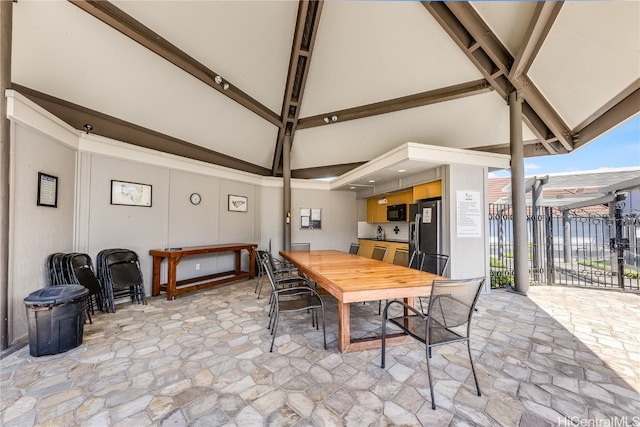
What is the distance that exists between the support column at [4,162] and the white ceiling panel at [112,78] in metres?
0.72

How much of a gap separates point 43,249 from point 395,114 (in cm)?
618

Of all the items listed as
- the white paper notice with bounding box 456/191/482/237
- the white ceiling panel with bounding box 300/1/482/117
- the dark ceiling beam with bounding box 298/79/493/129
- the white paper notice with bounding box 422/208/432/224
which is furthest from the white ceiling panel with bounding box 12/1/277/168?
the white paper notice with bounding box 456/191/482/237

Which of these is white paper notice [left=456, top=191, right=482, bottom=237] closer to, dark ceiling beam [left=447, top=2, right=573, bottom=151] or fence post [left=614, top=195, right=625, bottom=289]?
dark ceiling beam [left=447, top=2, right=573, bottom=151]

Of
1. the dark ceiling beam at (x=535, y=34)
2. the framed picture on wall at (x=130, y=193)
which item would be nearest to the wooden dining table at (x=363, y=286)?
the framed picture on wall at (x=130, y=193)

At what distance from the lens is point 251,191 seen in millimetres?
6762

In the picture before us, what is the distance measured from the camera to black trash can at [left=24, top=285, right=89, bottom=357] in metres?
2.41

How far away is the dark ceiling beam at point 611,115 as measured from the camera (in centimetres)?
365

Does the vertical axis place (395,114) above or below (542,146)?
above

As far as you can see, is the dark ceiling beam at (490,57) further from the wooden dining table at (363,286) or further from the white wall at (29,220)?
the white wall at (29,220)

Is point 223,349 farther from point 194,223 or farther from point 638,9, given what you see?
point 638,9

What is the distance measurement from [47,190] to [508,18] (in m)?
6.45

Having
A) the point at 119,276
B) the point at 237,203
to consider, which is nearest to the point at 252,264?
the point at 237,203

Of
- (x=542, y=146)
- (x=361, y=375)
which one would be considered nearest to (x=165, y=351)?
(x=361, y=375)

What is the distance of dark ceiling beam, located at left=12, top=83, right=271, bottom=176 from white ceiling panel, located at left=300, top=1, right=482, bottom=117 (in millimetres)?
A: 2966
